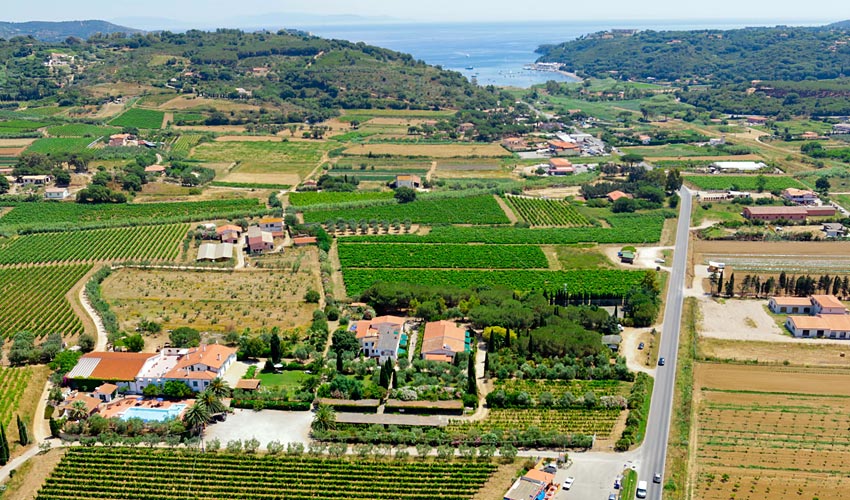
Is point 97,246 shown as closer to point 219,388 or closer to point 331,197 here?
point 331,197

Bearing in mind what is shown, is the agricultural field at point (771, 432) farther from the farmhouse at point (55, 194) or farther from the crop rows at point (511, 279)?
the farmhouse at point (55, 194)

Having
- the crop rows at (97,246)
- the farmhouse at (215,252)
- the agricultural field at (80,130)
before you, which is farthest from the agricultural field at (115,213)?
the agricultural field at (80,130)

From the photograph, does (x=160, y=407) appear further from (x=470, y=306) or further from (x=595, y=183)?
(x=595, y=183)

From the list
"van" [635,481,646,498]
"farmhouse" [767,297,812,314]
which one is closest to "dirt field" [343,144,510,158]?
"farmhouse" [767,297,812,314]

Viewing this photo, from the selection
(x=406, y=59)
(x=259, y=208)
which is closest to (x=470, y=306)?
(x=259, y=208)

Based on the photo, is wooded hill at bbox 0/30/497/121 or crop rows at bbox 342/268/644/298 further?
wooded hill at bbox 0/30/497/121

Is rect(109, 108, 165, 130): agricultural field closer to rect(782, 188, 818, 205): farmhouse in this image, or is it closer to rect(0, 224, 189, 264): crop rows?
rect(0, 224, 189, 264): crop rows

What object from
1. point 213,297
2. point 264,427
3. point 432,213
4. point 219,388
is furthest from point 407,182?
point 264,427
